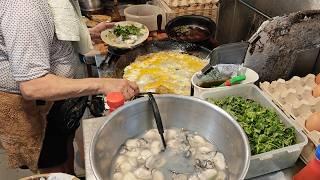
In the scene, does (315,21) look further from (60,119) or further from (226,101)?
(60,119)

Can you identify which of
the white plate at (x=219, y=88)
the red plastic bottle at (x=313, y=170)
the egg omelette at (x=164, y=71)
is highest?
the white plate at (x=219, y=88)

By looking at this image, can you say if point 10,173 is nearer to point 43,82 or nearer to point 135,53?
point 135,53

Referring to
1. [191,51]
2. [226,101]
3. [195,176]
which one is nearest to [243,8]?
[191,51]

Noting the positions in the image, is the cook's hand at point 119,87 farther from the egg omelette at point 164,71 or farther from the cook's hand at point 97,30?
the cook's hand at point 97,30

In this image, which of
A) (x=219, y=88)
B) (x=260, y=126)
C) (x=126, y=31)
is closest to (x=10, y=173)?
(x=126, y=31)

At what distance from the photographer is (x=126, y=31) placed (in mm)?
2303

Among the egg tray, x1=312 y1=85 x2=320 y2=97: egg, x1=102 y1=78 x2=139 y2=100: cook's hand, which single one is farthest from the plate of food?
x1=312 y1=85 x2=320 y2=97: egg

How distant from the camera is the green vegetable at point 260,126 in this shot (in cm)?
114

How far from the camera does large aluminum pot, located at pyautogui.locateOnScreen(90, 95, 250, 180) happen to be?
100cm

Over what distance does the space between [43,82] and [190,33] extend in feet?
4.34

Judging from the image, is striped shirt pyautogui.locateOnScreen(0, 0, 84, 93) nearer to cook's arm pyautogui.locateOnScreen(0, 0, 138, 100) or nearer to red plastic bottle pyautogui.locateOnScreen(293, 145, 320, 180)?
cook's arm pyautogui.locateOnScreen(0, 0, 138, 100)

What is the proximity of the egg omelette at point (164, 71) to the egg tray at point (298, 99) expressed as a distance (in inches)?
23.0

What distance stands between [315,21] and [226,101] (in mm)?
666

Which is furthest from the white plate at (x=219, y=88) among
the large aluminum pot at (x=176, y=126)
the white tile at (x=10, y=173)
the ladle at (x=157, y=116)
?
the white tile at (x=10, y=173)
